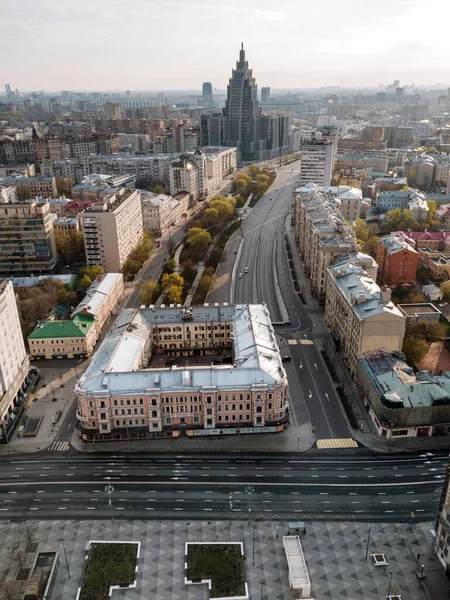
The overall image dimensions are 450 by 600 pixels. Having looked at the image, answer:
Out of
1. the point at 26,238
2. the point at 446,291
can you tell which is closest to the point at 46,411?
the point at 26,238

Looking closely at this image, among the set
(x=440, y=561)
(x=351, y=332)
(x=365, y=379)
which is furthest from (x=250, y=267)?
(x=440, y=561)

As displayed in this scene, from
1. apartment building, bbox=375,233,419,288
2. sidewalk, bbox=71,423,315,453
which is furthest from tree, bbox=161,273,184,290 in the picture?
apartment building, bbox=375,233,419,288

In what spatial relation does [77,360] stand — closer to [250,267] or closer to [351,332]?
[351,332]

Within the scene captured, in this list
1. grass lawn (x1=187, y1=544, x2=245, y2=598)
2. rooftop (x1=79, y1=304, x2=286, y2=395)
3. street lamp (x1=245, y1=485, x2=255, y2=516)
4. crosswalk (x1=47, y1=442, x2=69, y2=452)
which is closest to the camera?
grass lawn (x1=187, y1=544, x2=245, y2=598)

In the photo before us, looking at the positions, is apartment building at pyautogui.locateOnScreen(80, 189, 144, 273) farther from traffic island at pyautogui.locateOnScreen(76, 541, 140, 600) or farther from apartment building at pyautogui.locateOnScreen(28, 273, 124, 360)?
traffic island at pyautogui.locateOnScreen(76, 541, 140, 600)

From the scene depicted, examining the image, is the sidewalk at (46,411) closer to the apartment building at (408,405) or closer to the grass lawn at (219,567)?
the grass lawn at (219,567)

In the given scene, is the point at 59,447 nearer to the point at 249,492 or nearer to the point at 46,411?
the point at 46,411

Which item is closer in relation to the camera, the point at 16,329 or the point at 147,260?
the point at 16,329
